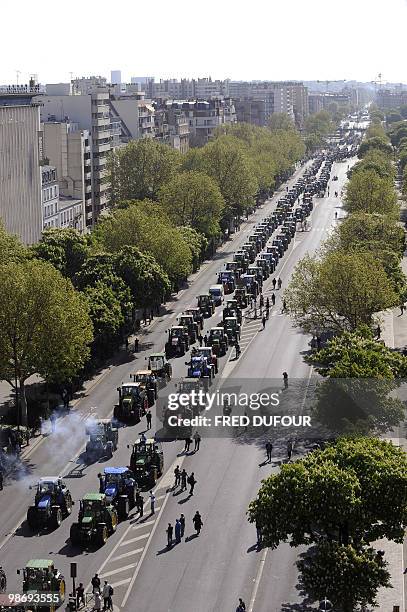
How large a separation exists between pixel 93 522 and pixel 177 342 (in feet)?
136

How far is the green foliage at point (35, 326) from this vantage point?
70.6 m

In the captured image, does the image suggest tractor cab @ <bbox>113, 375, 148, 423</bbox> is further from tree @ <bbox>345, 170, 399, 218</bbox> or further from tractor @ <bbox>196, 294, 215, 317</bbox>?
tree @ <bbox>345, 170, 399, 218</bbox>

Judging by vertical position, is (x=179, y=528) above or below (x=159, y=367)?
above

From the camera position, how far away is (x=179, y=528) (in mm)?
54969

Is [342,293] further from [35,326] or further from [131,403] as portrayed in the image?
[35,326]

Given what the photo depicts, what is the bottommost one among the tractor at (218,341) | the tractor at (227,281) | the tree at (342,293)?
the tractor at (227,281)

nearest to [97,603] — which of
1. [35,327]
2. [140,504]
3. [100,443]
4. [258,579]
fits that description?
[258,579]

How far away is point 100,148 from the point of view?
617 ft

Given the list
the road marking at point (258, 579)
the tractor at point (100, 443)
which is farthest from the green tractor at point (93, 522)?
the tractor at point (100, 443)

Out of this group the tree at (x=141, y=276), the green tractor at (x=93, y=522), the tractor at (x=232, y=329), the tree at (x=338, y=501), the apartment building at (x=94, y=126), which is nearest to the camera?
the tree at (x=338, y=501)

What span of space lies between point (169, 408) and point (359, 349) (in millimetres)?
15279

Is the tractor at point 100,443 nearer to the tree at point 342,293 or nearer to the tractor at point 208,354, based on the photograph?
the tractor at point 208,354

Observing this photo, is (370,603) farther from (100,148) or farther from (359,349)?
(100,148)

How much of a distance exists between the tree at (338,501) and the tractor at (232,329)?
2058 inches
